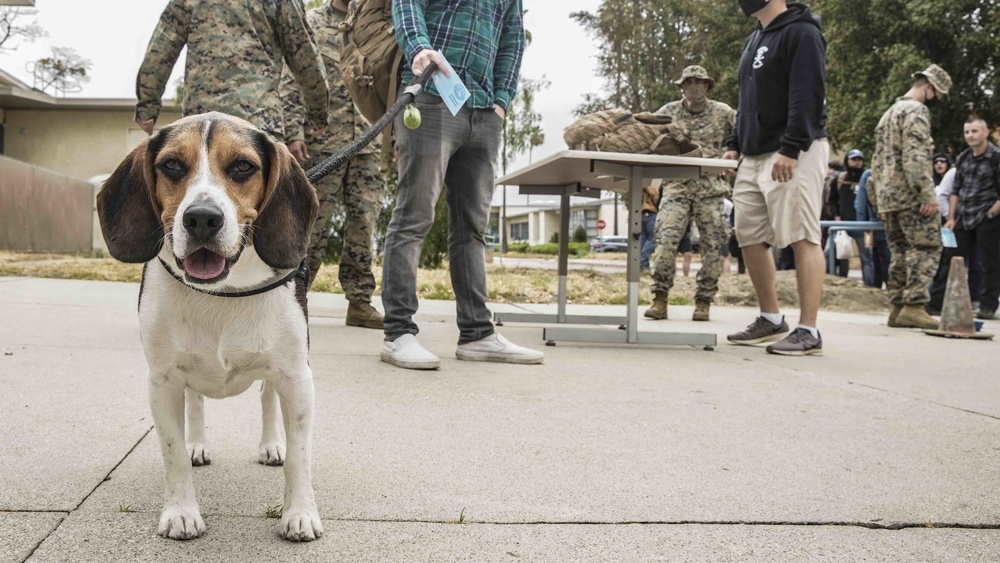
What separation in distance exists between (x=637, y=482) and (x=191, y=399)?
142 cm

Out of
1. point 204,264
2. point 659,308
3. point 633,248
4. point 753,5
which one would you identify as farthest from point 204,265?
point 659,308

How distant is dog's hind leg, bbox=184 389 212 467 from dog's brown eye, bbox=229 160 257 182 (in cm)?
85

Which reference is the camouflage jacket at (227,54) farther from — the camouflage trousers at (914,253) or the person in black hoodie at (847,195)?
the person in black hoodie at (847,195)

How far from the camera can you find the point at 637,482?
2484 millimetres

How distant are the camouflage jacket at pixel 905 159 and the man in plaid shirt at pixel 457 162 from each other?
4835 millimetres

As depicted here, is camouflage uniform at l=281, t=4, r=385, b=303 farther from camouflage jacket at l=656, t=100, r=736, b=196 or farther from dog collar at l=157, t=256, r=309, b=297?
dog collar at l=157, t=256, r=309, b=297

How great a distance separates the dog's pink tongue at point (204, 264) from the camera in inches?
74.6

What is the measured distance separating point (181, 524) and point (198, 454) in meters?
0.64

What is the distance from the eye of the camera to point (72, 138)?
78.5 feet

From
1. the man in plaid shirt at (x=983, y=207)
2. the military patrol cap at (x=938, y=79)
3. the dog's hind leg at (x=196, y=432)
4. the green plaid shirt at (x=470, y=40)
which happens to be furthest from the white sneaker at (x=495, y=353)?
the man in plaid shirt at (x=983, y=207)

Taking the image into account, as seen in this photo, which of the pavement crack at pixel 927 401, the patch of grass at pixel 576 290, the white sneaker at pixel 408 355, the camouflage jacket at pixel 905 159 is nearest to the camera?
the pavement crack at pixel 927 401

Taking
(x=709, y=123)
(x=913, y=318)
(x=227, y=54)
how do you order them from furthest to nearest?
1. (x=709, y=123)
2. (x=913, y=318)
3. (x=227, y=54)

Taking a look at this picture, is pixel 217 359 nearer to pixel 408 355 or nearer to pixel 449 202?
pixel 408 355

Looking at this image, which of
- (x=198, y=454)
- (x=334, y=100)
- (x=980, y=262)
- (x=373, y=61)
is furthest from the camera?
(x=980, y=262)
